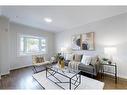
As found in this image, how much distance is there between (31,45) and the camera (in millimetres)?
5957

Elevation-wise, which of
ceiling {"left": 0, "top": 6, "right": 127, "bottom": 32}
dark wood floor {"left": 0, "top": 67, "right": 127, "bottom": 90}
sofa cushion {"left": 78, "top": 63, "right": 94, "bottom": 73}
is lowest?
dark wood floor {"left": 0, "top": 67, "right": 127, "bottom": 90}

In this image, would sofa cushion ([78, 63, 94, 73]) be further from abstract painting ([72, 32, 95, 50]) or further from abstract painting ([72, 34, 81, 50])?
abstract painting ([72, 34, 81, 50])

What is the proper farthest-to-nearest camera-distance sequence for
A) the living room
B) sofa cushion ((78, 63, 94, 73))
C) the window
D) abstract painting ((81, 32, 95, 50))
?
the window < abstract painting ((81, 32, 95, 50)) < sofa cushion ((78, 63, 94, 73)) < the living room

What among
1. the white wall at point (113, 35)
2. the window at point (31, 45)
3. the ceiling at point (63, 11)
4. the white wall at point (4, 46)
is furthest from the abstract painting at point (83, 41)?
the white wall at point (4, 46)

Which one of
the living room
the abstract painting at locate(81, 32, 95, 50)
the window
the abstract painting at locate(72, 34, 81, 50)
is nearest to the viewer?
the living room

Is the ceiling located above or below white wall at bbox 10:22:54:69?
above

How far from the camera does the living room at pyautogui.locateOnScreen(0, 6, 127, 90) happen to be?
3067mm

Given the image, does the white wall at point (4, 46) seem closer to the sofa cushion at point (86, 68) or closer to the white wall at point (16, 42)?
the white wall at point (16, 42)

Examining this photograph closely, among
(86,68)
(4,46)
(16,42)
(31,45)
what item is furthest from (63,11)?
(31,45)

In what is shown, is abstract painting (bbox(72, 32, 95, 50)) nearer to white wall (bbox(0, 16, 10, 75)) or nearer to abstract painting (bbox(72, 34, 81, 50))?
abstract painting (bbox(72, 34, 81, 50))

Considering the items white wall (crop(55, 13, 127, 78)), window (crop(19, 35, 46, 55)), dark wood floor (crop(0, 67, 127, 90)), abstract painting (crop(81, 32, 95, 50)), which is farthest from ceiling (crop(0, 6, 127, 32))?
dark wood floor (crop(0, 67, 127, 90))

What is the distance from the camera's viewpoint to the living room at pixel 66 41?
10.1 ft

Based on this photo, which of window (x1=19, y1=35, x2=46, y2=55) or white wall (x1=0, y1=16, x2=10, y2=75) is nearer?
white wall (x1=0, y1=16, x2=10, y2=75)
